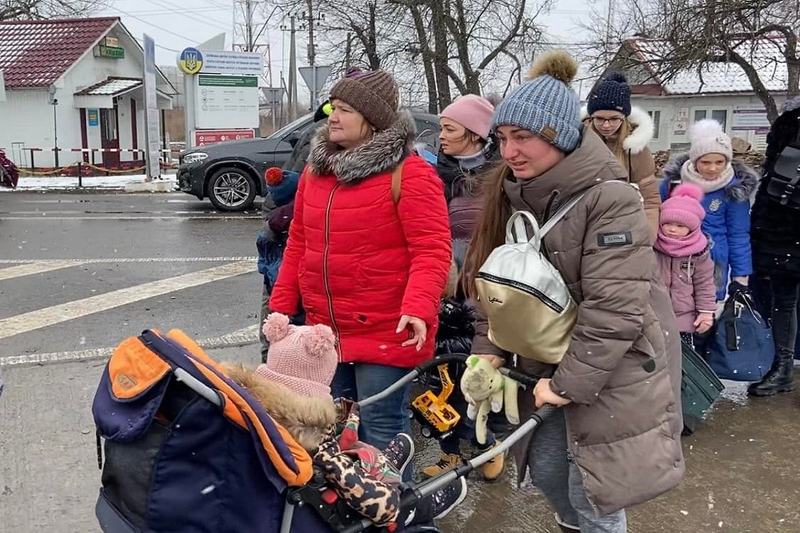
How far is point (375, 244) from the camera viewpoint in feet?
9.27

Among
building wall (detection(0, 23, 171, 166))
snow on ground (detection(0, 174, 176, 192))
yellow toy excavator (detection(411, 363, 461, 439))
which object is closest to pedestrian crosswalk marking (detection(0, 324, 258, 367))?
yellow toy excavator (detection(411, 363, 461, 439))

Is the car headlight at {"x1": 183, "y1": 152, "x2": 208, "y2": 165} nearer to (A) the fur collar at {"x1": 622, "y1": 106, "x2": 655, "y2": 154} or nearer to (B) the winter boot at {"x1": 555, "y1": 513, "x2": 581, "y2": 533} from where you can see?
(A) the fur collar at {"x1": 622, "y1": 106, "x2": 655, "y2": 154}

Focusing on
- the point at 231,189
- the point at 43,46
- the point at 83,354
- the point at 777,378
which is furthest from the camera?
the point at 43,46

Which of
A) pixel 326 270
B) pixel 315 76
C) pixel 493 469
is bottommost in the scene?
pixel 493 469

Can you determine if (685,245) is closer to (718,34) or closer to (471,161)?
(471,161)

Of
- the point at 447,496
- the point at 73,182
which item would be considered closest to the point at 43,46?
the point at 73,182

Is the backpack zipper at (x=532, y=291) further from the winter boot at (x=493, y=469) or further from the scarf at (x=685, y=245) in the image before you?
the scarf at (x=685, y=245)

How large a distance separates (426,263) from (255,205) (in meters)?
12.2

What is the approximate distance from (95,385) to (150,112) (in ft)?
53.4

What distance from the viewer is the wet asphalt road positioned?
327 cm

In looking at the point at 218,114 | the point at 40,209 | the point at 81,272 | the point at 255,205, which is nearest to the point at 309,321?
the point at 81,272

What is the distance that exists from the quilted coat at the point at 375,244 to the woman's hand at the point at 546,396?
0.68 metres

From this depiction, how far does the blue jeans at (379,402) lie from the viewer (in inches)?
114

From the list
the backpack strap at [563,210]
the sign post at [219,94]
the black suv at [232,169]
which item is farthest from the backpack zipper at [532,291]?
the sign post at [219,94]
